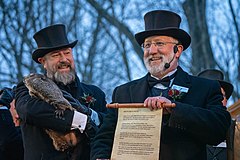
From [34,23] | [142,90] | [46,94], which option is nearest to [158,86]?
[142,90]

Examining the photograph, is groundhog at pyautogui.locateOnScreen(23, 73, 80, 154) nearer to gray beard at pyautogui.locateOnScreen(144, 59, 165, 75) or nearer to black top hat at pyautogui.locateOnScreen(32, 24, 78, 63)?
black top hat at pyautogui.locateOnScreen(32, 24, 78, 63)

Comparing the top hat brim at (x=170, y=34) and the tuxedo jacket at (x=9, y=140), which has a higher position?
the top hat brim at (x=170, y=34)

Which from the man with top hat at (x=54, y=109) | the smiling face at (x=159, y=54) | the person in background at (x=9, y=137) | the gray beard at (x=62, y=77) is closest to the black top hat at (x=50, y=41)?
the man with top hat at (x=54, y=109)

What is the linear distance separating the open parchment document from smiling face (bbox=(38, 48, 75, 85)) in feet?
4.16

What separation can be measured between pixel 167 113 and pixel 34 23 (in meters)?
12.4

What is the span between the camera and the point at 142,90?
4.59 meters

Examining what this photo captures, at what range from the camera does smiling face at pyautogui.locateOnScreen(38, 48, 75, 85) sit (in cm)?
538

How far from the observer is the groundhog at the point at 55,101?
4.85 metres

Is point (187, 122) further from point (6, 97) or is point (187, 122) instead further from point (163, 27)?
point (6, 97)

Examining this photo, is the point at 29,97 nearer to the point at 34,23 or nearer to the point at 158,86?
the point at 158,86

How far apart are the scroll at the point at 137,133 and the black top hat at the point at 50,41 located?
56.2 inches

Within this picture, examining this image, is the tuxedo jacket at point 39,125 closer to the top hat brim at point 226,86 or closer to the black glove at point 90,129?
the black glove at point 90,129

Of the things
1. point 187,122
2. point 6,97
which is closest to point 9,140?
point 6,97

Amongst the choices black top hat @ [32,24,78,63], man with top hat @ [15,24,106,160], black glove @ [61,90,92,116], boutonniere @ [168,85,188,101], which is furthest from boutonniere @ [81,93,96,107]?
boutonniere @ [168,85,188,101]
